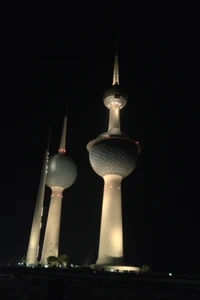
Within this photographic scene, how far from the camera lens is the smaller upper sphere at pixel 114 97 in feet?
213

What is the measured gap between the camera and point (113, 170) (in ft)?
192

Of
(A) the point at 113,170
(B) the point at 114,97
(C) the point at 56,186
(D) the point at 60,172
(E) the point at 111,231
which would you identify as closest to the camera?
(E) the point at 111,231

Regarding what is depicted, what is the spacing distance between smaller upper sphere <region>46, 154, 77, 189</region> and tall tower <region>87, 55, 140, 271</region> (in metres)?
11.6

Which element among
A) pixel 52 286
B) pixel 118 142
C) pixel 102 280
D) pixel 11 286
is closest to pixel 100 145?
pixel 118 142

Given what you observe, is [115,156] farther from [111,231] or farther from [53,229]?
[53,229]

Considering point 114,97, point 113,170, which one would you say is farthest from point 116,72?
point 113,170

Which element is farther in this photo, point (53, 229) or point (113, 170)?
point (53, 229)

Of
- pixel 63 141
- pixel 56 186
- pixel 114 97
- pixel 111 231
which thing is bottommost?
pixel 111 231

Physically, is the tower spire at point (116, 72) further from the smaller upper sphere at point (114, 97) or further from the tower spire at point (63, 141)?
the tower spire at point (63, 141)

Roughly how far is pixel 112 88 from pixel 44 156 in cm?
2139

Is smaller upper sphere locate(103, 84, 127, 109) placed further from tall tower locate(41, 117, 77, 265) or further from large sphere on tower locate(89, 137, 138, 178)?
tall tower locate(41, 117, 77, 265)

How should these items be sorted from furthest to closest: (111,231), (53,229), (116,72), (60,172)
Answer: (60,172)
(53,229)
(116,72)
(111,231)

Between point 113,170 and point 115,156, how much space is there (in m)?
2.43

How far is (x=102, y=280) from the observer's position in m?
26.8
